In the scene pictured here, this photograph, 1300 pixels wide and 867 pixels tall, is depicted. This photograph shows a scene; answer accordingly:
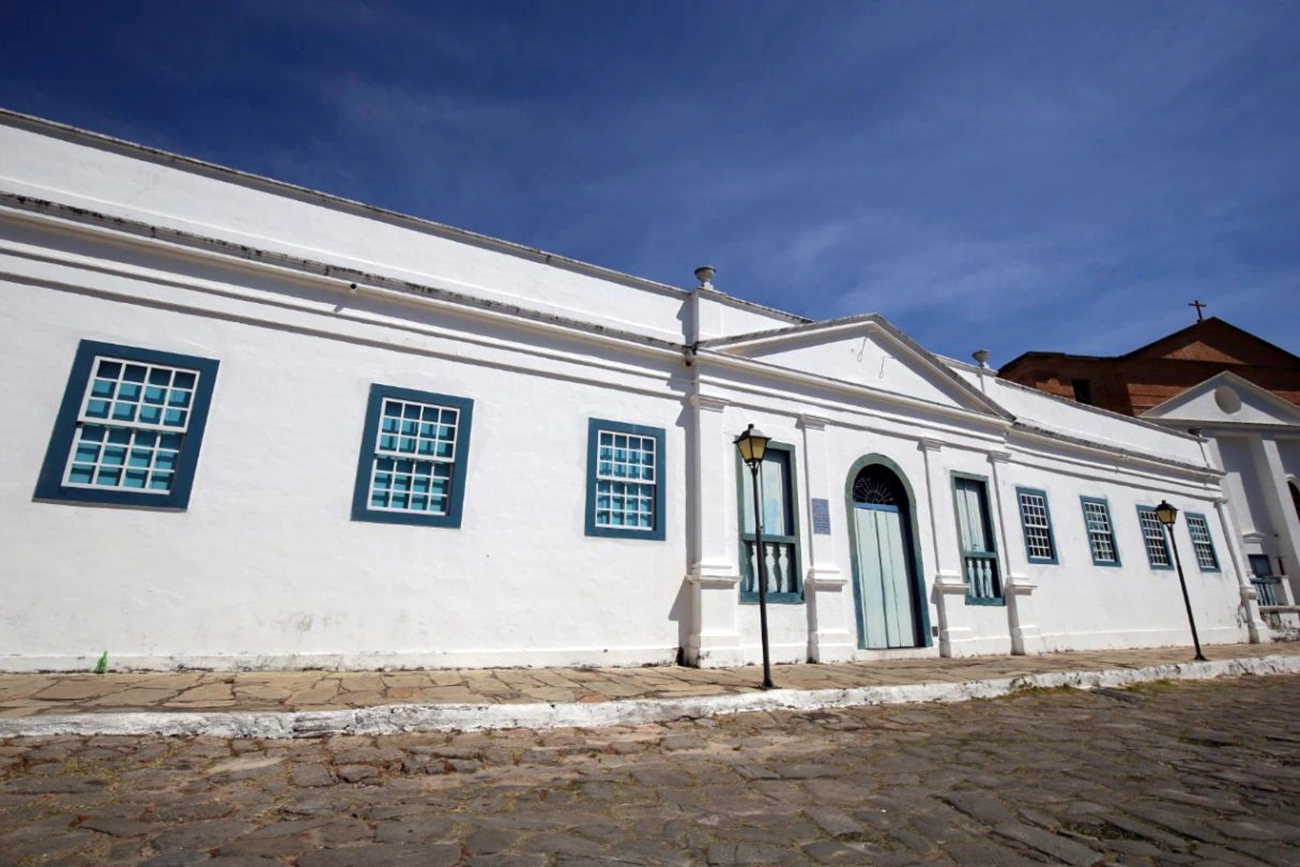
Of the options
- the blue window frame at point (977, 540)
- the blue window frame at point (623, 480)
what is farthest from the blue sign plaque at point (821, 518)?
the blue window frame at point (977, 540)

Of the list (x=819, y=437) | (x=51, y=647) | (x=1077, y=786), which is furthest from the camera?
(x=819, y=437)

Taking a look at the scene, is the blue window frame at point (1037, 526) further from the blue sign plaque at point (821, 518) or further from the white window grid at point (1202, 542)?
the white window grid at point (1202, 542)

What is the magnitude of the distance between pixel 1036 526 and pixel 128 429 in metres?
13.5

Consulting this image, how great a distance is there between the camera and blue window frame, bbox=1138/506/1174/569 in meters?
13.8

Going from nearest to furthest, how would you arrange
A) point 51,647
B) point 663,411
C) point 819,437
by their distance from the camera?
point 51,647, point 663,411, point 819,437

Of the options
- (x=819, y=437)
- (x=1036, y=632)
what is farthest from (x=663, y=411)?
(x=1036, y=632)

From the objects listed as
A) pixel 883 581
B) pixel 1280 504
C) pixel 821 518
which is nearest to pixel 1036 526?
pixel 883 581

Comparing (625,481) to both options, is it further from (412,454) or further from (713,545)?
(412,454)

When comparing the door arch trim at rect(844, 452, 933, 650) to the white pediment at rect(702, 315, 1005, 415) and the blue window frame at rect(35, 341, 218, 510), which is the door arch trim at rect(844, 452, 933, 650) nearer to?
the white pediment at rect(702, 315, 1005, 415)

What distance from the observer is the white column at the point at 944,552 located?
9805 mm

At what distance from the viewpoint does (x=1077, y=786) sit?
11.9 feet

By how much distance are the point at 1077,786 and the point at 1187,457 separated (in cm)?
1637

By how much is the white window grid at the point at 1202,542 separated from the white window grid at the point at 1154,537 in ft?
3.98

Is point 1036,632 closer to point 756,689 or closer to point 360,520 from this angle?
point 756,689
